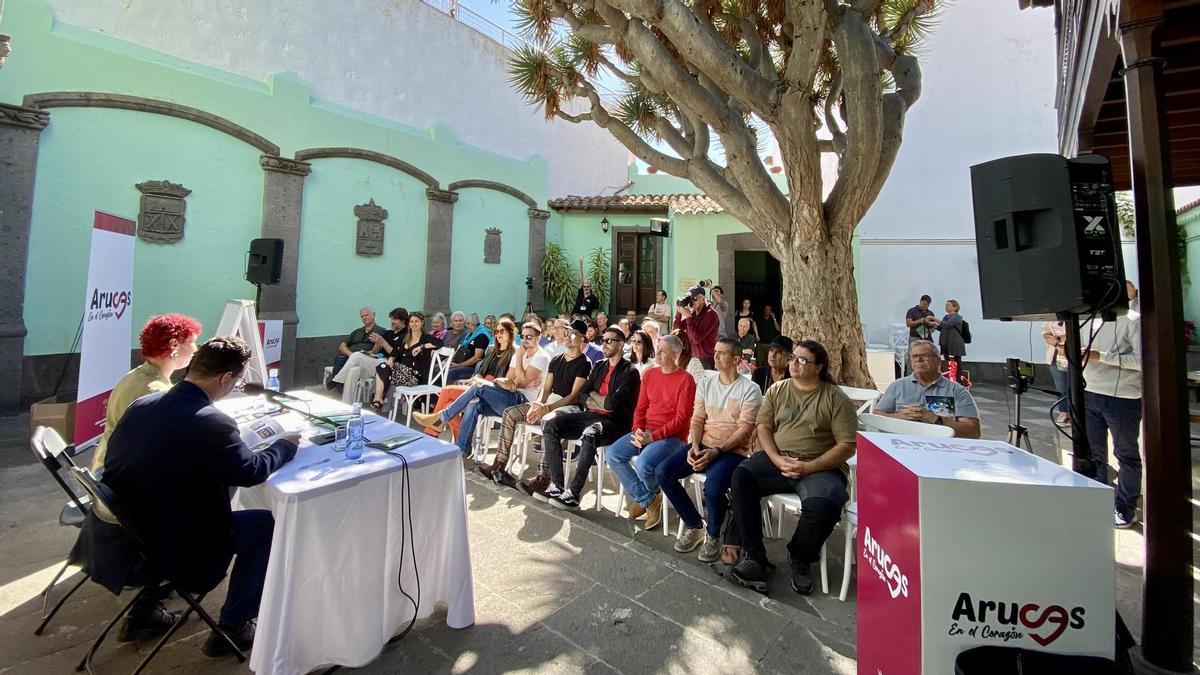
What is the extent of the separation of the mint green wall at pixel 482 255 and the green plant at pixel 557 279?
49cm

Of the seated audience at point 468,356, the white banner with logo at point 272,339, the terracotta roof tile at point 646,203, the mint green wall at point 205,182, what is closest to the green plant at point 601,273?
the terracotta roof tile at point 646,203

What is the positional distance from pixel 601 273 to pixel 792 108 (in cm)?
843

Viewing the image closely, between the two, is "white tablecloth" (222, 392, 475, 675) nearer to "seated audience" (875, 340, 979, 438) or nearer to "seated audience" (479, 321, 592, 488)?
Answer: "seated audience" (479, 321, 592, 488)

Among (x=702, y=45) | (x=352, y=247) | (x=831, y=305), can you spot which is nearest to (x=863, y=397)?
(x=831, y=305)

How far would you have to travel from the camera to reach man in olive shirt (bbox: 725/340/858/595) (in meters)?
2.82

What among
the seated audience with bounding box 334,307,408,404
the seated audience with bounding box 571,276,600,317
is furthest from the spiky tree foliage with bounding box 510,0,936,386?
the seated audience with bounding box 571,276,600,317

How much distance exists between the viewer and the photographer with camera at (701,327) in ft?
22.0

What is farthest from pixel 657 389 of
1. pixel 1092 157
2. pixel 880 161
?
pixel 880 161

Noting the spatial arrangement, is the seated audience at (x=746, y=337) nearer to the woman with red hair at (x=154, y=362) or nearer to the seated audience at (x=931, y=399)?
the seated audience at (x=931, y=399)

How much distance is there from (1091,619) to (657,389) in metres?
2.64

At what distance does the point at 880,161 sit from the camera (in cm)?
467

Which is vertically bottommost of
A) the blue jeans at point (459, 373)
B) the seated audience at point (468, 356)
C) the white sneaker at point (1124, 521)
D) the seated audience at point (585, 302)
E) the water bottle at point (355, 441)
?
the white sneaker at point (1124, 521)

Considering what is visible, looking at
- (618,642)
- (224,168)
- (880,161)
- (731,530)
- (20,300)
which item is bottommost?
(618,642)

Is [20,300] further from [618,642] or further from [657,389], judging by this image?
[618,642]
